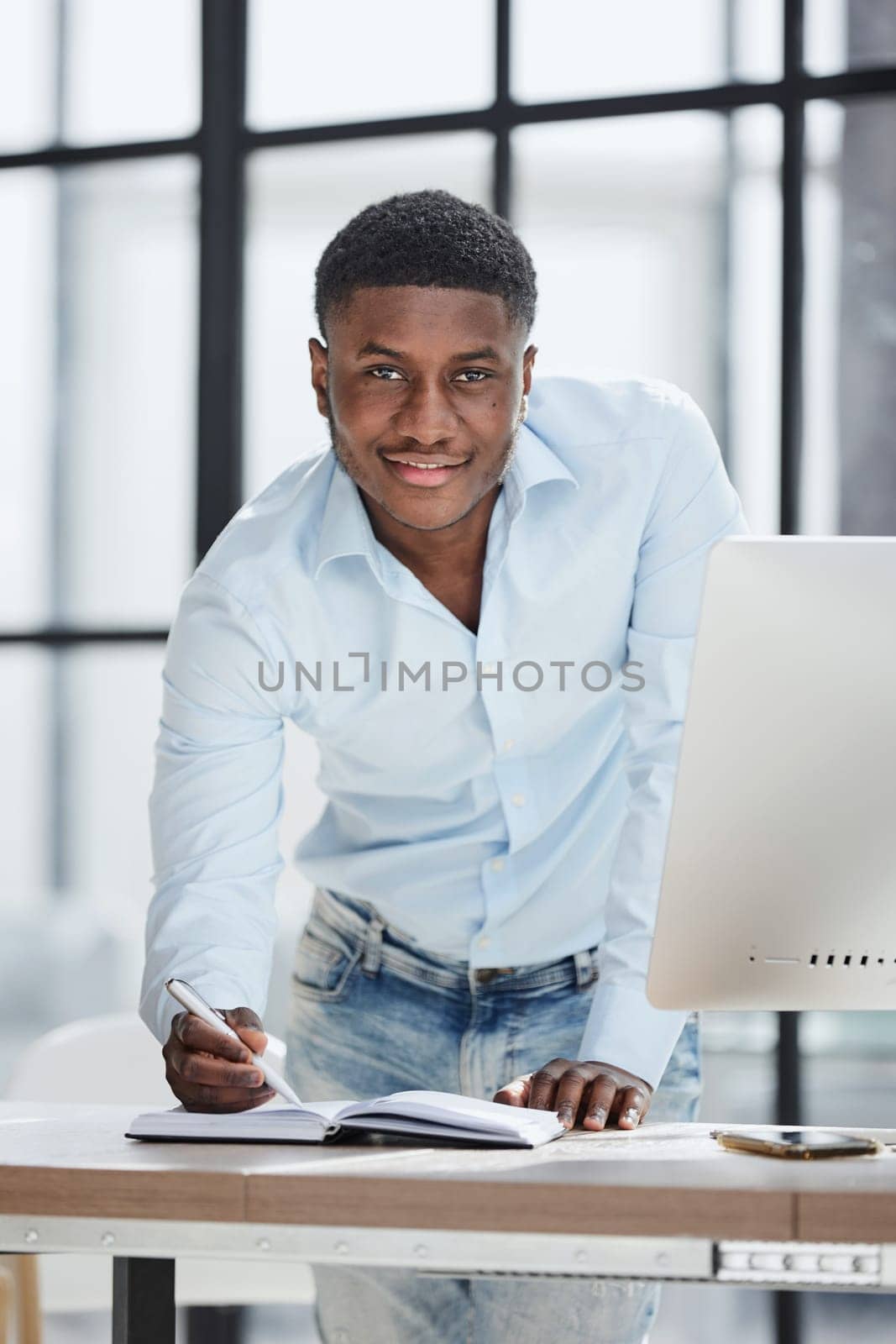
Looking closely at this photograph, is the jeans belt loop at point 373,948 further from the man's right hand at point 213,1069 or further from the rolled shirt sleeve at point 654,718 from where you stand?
the man's right hand at point 213,1069

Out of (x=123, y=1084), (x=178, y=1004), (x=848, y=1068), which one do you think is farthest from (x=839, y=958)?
(x=848, y=1068)

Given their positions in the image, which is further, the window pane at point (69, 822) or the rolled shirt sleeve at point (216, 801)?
the window pane at point (69, 822)

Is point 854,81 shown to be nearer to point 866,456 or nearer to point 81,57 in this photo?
point 866,456

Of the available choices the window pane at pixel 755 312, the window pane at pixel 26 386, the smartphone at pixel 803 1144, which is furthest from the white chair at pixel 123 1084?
the window pane at pixel 755 312

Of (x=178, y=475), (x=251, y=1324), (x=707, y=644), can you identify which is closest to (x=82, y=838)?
(x=178, y=475)

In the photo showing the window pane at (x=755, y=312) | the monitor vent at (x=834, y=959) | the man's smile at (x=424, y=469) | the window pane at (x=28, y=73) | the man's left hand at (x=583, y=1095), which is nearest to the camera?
the monitor vent at (x=834, y=959)

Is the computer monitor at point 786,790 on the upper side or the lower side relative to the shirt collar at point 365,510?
lower

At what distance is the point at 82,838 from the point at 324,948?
122cm

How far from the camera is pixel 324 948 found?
1.95 meters

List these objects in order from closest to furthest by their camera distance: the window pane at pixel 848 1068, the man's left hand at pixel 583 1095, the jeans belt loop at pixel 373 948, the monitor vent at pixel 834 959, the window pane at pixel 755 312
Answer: the monitor vent at pixel 834 959
the man's left hand at pixel 583 1095
the jeans belt loop at pixel 373 948
the window pane at pixel 848 1068
the window pane at pixel 755 312

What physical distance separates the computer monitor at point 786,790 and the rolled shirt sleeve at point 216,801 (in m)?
0.61

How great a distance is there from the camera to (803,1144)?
1.14 meters

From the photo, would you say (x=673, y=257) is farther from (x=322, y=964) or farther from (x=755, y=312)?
(x=322, y=964)

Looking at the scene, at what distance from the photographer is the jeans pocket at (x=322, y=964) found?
1904 mm
